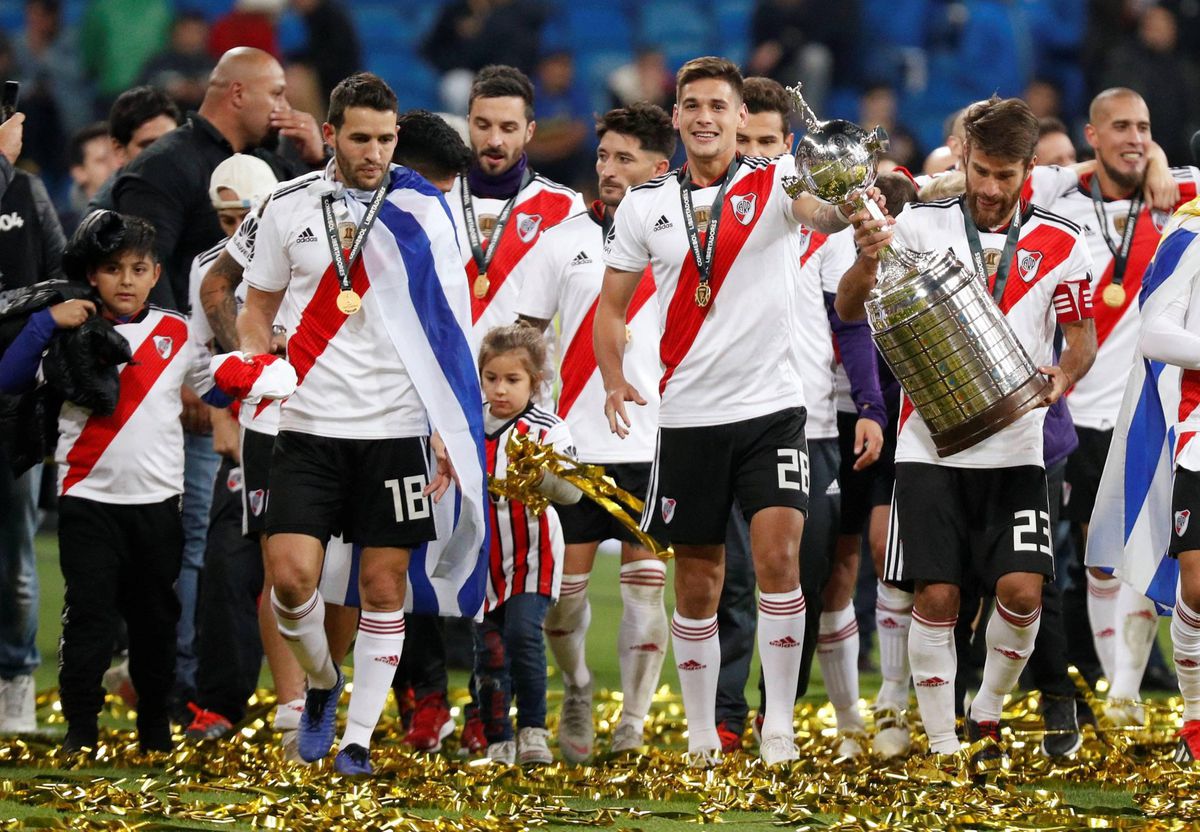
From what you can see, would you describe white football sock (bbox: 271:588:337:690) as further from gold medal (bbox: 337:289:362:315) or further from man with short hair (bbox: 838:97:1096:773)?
man with short hair (bbox: 838:97:1096:773)

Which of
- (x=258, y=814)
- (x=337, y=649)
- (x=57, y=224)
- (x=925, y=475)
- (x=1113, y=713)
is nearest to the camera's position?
(x=258, y=814)

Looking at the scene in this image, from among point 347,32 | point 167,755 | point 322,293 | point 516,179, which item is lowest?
point 167,755

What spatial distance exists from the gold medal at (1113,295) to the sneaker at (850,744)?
92.9 inches

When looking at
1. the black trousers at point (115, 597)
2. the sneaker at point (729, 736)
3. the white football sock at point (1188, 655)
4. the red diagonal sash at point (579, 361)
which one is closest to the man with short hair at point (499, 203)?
the red diagonal sash at point (579, 361)

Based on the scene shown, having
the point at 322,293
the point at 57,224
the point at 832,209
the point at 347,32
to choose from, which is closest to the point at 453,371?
the point at 322,293

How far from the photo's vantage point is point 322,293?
619 centimetres

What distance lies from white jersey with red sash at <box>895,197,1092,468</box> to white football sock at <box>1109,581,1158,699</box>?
1.70m

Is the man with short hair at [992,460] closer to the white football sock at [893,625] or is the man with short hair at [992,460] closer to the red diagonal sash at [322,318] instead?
the white football sock at [893,625]

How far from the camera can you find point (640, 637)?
7.09 meters

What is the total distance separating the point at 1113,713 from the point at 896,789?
80.6 inches

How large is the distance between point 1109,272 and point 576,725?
307 centimetres

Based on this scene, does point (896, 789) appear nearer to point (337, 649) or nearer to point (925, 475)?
point (925, 475)

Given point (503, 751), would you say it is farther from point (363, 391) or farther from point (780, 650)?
point (363, 391)

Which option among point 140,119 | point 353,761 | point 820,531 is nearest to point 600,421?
point 820,531
